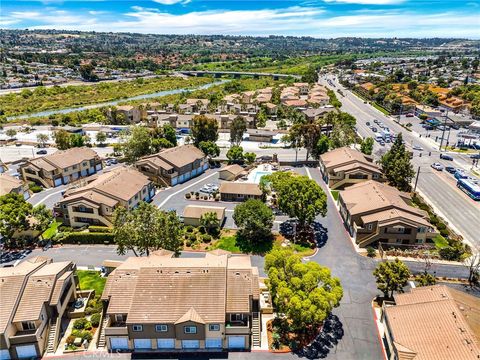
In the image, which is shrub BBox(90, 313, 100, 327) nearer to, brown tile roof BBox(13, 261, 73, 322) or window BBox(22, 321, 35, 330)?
brown tile roof BBox(13, 261, 73, 322)

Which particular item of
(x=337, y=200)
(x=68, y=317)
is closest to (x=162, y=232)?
(x=68, y=317)

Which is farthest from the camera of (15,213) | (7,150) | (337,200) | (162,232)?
(7,150)

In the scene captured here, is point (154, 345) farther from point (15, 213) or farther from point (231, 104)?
point (231, 104)

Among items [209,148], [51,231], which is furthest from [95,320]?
[209,148]

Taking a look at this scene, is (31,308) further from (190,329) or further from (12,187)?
(12,187)

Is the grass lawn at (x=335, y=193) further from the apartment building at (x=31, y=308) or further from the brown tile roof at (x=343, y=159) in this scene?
the apartment building at (x=31, y=308)

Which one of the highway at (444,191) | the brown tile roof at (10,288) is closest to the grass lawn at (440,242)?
the highway at (444,191)
